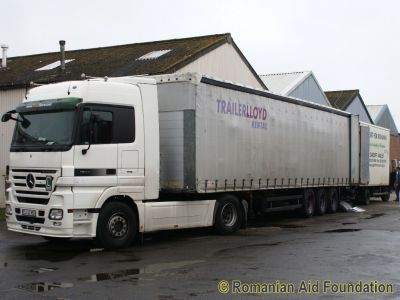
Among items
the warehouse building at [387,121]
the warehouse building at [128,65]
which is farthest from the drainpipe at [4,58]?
the warehouse building at [387,121]

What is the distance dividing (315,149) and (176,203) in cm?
765

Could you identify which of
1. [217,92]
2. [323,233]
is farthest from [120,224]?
[323,233]

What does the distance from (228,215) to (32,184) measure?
515cm

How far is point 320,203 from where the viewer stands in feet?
63.5

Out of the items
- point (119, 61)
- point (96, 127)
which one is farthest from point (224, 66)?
point (96, 127)

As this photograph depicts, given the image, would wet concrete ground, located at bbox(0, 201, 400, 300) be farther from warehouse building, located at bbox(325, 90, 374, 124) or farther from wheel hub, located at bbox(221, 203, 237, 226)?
warehouse building, located at bbox(325, 90, 374, 124)

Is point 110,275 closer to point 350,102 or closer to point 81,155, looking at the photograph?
point 81,155

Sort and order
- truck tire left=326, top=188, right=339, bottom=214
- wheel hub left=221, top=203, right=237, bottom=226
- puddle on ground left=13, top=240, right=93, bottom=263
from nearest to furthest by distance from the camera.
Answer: puddle on ground left=13, top=240, right=93, bottom=263 → wheel hub left=221, top=203, right=237, bottom=226 → truck tire left=326, top=188, right=339, bottom=214

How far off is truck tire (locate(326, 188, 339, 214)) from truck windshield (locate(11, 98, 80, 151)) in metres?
12.2

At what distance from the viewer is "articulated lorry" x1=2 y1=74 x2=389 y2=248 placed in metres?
10.5

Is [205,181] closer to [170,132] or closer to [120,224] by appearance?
[170,132]

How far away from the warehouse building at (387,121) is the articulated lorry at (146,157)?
40466 millimetres

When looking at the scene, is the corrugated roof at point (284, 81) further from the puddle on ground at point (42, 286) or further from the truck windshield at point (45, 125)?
the puddle on ground at point (42, 286)

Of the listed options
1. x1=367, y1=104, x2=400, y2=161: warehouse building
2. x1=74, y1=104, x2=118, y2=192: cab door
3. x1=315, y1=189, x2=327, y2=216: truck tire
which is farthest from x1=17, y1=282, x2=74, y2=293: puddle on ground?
x1=367, y1=104, x2=400, y2=161: warehouse building
